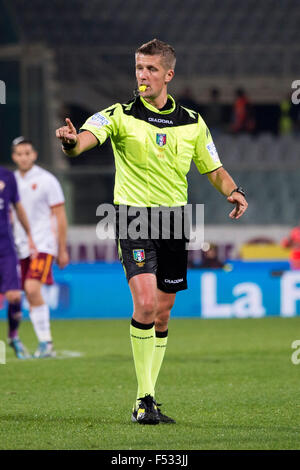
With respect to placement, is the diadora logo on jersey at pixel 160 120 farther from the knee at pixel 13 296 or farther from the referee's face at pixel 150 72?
Result: the knee at pixel 13 296

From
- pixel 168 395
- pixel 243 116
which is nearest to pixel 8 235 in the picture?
Answer: pixel 168 395

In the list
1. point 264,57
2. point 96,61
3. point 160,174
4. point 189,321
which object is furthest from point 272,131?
point 160,174

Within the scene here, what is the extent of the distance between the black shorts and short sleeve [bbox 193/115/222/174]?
358 millimetres

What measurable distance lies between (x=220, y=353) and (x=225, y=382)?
2.33 metres

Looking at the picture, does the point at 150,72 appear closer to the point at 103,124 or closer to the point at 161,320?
the point at 103,124

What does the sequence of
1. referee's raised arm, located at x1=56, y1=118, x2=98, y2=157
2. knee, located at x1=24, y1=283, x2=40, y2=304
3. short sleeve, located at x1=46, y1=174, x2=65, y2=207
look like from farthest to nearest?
short sleeve, located at x1=46, y1=174, x2=65, y2=207 < knee, located at x1=24, y1=283, x2=40, y2=304 < referee's raised arm, located at x1=56, y1=118, x2=98, y2=157

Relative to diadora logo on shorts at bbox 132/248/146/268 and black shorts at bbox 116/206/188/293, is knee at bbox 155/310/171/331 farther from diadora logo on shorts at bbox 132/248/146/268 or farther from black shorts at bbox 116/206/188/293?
diadora logo on shorts at bbox 132/248/146/268

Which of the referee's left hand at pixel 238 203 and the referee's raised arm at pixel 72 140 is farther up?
the referee's raised arm at pixel 72 140

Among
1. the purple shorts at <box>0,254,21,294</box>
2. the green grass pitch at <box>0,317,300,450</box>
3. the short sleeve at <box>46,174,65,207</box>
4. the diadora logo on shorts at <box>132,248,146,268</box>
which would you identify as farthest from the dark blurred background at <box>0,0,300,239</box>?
the diadora logo on shorts at <box>132,248,146,268</box>

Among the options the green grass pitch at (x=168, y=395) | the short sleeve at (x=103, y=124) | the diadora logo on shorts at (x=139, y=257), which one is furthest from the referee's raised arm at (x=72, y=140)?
the green grass pitch at (x=168, y=395)

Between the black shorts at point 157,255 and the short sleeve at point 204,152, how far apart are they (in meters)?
0.36

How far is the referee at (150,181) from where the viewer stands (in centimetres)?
550

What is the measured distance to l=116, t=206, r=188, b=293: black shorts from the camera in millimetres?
5562

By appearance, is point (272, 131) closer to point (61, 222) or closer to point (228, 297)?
point (228, 297)
